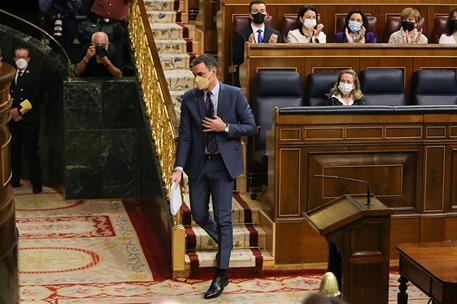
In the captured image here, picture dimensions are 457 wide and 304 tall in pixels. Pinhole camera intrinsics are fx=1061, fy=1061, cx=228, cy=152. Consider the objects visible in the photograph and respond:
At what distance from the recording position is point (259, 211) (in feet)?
23.2

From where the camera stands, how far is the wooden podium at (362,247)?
4836 mm

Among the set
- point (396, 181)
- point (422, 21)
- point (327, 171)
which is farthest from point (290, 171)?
point (422, 21)

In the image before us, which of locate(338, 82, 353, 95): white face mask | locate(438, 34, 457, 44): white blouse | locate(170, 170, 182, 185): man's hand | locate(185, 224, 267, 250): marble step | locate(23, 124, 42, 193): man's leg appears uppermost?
locate(438, 34, 457, 44): white blouse

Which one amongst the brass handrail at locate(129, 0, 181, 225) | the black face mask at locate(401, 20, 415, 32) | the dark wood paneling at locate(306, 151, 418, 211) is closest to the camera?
the dark wood paneling at locate(306, 151, 418, 211)

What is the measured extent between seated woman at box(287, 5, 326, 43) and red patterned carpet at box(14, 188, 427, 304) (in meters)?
1.90

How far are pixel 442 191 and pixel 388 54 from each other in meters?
1.36

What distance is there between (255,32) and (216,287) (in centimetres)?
264

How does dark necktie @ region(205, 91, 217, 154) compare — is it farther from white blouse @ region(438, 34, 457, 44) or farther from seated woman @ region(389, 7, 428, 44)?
white blouse @ region(438, 34, 457, 44)

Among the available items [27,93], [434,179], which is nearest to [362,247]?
[434,179]

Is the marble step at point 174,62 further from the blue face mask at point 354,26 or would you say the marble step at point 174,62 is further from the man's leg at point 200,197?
the man's leg at point 200,197

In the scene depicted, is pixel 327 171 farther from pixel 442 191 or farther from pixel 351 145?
pixel 442 191

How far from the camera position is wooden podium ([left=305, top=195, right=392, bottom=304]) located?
484 centimetres

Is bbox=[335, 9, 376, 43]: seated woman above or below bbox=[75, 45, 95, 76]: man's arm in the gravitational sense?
above

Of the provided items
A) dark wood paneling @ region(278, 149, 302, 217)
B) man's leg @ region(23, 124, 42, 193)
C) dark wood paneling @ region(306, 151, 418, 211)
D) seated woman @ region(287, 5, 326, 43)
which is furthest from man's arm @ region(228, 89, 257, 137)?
man's leg @ region(23, 124, 42, 193)
